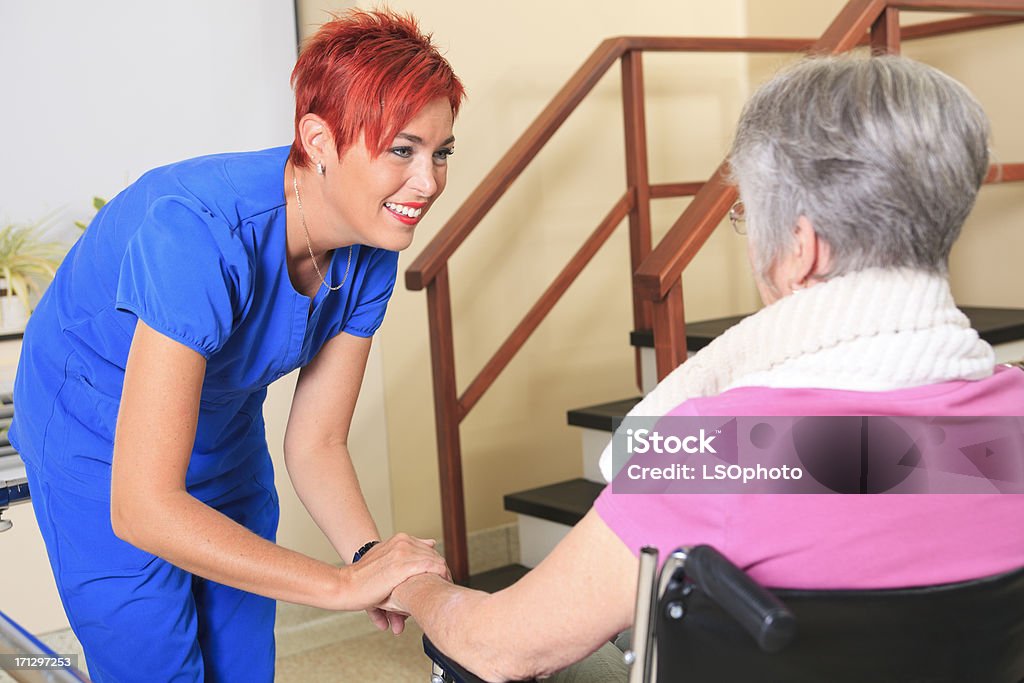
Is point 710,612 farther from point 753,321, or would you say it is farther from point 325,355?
point 325,355

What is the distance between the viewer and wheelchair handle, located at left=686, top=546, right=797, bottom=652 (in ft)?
2.85

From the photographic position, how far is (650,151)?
13.4ft

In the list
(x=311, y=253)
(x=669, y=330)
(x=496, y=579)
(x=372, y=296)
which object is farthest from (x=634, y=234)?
(x=311, y=253)

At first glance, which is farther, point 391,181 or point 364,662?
point 364,662

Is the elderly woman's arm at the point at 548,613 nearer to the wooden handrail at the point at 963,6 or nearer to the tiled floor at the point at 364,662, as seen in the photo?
the tiled floor at the point at 364,662

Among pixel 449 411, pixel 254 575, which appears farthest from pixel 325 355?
pixel 449 411

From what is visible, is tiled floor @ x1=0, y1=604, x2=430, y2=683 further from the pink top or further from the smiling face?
the pink top

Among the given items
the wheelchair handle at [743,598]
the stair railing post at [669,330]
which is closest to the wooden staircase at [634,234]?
the stair railing post at [669,330]

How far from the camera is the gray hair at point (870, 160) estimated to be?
1.06 metres

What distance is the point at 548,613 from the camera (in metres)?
1.16

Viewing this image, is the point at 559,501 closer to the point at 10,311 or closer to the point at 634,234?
the point at 634,234

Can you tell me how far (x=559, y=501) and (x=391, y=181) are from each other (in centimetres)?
179

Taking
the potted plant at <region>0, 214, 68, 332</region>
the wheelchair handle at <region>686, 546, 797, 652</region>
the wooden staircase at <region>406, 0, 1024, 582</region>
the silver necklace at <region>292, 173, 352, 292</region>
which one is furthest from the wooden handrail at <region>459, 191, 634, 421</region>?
the wheelchair handle at <region>686, 546, 797, 652</region>

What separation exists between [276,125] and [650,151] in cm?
138
